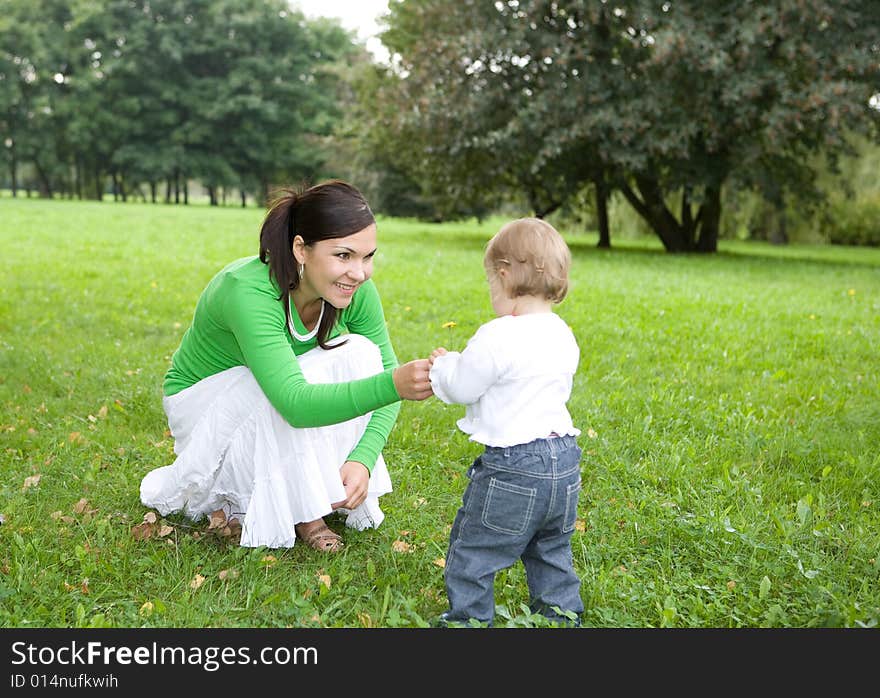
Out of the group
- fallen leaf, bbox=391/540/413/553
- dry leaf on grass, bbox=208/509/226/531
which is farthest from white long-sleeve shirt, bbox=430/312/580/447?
dry leaf on grass, bbox=208/509/226/531

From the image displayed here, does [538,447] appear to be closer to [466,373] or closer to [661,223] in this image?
[466,373]

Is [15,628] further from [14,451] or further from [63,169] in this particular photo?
[63,169]

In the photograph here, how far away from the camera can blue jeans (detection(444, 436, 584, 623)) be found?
94.0 inches

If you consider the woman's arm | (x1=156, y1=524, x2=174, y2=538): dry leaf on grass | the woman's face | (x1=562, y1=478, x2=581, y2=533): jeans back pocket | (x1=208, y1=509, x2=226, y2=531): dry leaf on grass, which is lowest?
(x1=156, y1=524, x2=174, y2=538): dry leaf on grass

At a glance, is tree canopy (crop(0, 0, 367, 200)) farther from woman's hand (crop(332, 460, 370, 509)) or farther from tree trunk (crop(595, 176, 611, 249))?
woman's hand (crop(332, 460, 370, 509))

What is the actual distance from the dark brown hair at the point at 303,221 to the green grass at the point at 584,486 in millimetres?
1011

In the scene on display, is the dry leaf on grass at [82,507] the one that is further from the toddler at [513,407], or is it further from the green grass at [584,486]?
the toddler at [513,407]

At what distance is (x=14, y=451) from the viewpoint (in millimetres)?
4125

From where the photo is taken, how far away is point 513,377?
90.8 inches

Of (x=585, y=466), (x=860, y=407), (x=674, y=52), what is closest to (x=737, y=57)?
(x=674, y=52)

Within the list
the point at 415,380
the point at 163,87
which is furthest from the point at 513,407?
the point at 163,87

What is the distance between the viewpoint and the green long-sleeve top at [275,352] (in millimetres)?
2633

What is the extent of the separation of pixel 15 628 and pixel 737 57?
619 inches

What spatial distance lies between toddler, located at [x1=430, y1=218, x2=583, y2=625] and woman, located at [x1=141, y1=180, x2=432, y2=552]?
10.5 inches
